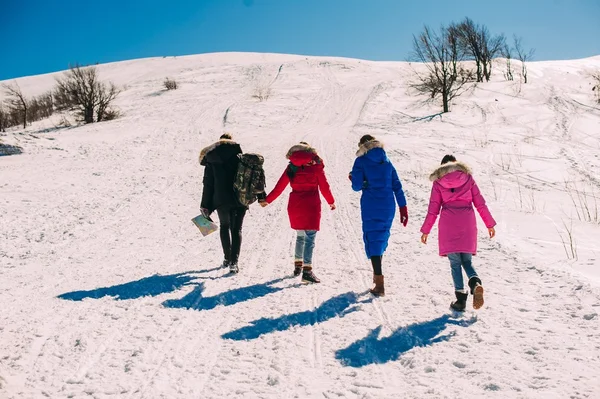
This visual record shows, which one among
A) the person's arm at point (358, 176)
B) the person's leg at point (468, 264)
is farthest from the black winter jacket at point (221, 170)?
the person's leg at point (468, 264)

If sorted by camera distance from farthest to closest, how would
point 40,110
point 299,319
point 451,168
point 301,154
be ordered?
point 40,110 < point 301,154 < point 451,168 < point 299,319

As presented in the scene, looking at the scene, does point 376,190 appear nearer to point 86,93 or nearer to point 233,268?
point 233,268

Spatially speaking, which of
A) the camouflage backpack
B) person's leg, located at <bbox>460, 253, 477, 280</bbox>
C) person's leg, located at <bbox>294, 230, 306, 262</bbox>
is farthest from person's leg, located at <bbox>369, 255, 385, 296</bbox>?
the camouflage backpack

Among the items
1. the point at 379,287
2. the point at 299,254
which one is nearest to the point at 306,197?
the point at 299,254

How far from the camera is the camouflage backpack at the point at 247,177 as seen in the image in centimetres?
559

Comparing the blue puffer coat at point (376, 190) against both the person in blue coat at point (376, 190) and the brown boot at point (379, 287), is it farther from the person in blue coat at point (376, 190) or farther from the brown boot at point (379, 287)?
the brown boot at point (379, 287)

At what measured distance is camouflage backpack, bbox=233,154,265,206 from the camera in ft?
18.3

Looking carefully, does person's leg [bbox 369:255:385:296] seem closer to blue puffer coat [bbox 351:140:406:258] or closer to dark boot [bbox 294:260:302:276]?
blue puffer coat [bbox 351:140:406:258]

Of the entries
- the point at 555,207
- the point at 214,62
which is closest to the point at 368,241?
the point at 555,207

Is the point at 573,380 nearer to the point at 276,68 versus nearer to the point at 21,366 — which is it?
the point at 21,366

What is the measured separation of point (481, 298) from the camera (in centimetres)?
406

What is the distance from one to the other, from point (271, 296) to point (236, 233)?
1.25m

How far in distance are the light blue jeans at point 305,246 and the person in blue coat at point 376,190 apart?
0.75 metres

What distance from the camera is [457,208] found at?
14.4ft
